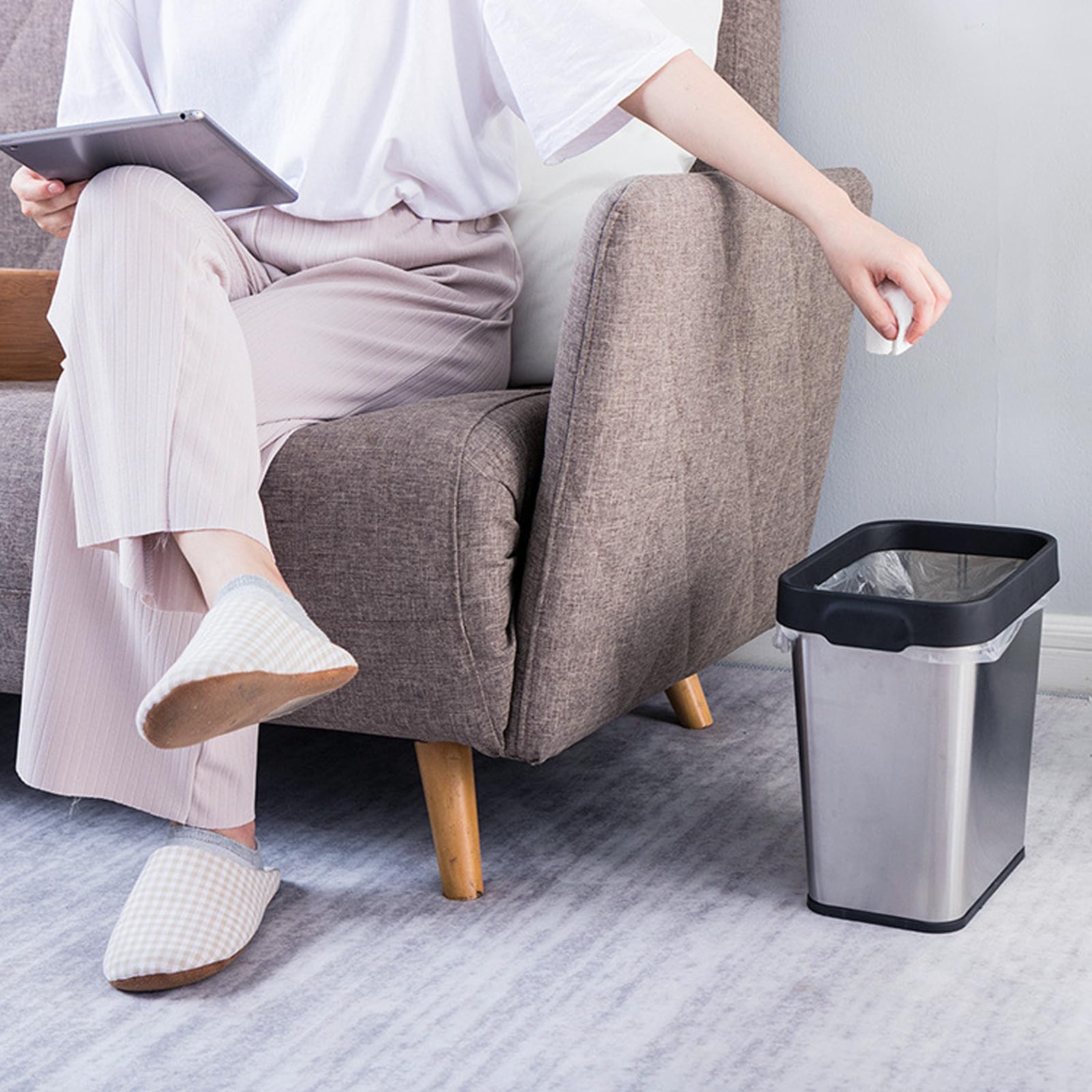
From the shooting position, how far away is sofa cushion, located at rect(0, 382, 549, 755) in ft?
3.66

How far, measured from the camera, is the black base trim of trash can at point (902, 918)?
114 centimetres

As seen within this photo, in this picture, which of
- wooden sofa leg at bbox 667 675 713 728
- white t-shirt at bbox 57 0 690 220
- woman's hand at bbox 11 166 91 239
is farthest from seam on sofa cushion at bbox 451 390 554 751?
wooden sofa leg at bbox 667 675 713 728

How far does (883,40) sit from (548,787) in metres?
0.95

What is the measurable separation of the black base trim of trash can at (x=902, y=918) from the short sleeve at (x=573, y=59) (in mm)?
654

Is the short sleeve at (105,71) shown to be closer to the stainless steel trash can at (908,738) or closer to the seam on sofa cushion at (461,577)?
the seam on sofa cushion at (461,577)

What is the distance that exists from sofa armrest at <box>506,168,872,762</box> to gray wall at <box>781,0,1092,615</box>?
33 centimetres

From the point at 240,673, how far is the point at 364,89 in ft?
2.10

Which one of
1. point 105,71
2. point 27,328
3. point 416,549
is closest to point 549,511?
point 416,549

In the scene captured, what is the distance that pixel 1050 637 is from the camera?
1729mm

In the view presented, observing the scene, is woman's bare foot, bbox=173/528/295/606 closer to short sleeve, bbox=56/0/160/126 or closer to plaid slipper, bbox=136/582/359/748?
plaid slipper, bbox=136/582/359/748

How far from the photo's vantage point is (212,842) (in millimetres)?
1186

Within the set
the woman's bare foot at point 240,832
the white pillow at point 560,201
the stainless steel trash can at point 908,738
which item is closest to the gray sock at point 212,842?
the woman's bare foot at point 240,832

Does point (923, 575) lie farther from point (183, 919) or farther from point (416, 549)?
point (183, 919)

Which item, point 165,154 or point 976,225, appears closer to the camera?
point 165,154
